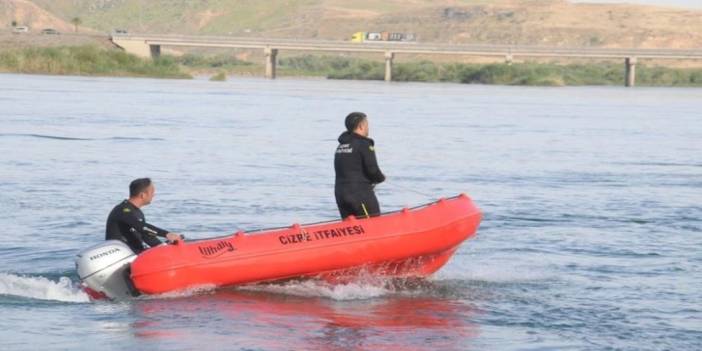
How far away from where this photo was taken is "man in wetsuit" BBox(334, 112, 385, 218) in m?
13.6

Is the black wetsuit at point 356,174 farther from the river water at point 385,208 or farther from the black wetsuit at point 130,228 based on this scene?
the black wetsuit at point 130,228

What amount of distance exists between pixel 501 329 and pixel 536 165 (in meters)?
19.4

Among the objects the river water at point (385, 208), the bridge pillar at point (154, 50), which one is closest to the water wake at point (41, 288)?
the river water at point (385, 208)

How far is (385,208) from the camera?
22.0m

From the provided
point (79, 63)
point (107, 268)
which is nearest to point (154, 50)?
point (79, 63)

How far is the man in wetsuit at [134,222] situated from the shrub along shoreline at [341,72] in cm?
8198

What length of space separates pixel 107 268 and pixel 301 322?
190cm

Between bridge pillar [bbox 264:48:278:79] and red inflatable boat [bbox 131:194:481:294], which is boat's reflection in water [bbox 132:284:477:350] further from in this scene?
bridge pillar [bbox 264:48:278:79]

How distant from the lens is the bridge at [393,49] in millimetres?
117188

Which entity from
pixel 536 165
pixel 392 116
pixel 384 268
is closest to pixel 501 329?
pixel 384 268

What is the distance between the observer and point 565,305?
13750 millimetres

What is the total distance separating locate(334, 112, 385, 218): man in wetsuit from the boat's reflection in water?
3.14ft

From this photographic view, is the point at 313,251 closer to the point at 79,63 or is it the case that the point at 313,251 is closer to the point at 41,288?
the point at 41,288

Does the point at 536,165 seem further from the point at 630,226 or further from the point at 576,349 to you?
the point at 576,349
